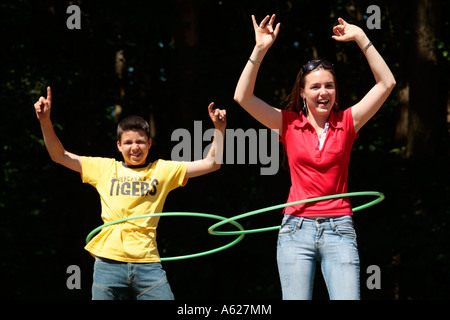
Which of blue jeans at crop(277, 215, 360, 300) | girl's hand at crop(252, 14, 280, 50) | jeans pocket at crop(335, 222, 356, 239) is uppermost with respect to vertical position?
girl's hand at crop(252, 14, 280, 50)

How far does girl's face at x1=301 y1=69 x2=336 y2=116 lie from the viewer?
4.46 meters

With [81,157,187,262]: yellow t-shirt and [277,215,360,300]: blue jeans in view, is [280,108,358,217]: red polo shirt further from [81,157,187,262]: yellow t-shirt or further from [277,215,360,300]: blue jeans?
[81,157,187,262]: yellow t-shirt

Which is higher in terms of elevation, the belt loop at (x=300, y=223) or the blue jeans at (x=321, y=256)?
the belt loop at (x=300, y=223)

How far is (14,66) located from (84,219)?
309cm

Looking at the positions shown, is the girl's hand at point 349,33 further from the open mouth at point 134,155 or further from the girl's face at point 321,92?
the open mouth at point 134,155

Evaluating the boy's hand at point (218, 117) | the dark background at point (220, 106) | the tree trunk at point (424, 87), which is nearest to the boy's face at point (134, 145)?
the boy's hand at point (218, 117)

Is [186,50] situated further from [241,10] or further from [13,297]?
[13,297]

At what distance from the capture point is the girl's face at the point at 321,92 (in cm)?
446

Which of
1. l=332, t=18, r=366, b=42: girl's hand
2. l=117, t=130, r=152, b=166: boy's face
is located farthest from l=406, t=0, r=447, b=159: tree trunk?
l=117, t=130, r=152, b=166: boy's face

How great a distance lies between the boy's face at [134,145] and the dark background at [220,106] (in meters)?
5.93

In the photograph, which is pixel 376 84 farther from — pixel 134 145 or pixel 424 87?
pixel 424 87

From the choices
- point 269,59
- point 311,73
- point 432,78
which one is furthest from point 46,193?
point 311,73

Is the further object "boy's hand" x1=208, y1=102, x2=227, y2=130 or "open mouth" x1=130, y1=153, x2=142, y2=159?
"open mouth" x1=130, y1=153, x2=142, y2=159

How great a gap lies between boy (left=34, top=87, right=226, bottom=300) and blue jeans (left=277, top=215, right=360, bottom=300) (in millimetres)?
962
